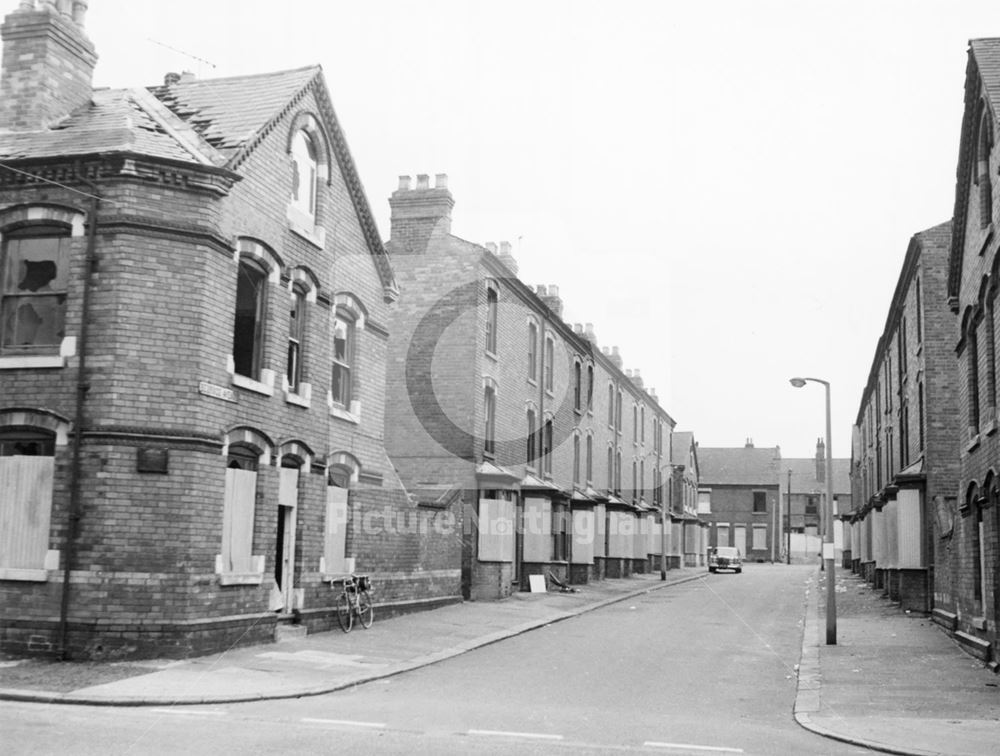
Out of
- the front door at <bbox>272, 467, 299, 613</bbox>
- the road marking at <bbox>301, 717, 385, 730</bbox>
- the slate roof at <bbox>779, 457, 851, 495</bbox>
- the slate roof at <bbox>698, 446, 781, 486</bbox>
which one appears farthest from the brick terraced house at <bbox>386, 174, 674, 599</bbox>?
the slate roof at <bbox>779, 457, 851, 495</bbox>

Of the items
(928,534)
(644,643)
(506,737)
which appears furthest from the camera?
(928,534)

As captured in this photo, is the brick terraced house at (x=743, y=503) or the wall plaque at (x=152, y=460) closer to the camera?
the wall plaque at (x=152, y=460)

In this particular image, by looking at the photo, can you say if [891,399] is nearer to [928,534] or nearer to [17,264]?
[928,534]

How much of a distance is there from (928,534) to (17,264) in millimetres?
21643

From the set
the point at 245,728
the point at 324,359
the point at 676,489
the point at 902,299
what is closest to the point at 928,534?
the point at 902,299

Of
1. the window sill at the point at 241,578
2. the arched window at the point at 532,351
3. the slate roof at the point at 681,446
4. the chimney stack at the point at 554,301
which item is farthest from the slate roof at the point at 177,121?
the slate roof at the point at 681,446

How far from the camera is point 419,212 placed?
31.5 metres

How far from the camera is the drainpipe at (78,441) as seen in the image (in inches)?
602

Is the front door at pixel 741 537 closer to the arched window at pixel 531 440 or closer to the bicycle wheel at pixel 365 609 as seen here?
the arched window at pixel 531 440

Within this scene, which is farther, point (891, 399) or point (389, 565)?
point (891, 399)

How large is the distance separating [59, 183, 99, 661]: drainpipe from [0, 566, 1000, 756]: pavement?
788 millimetres

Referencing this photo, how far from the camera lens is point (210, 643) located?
53.1 ft

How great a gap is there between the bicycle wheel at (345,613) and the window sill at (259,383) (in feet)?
15.2

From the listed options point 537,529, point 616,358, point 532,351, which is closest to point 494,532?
point 537,529
